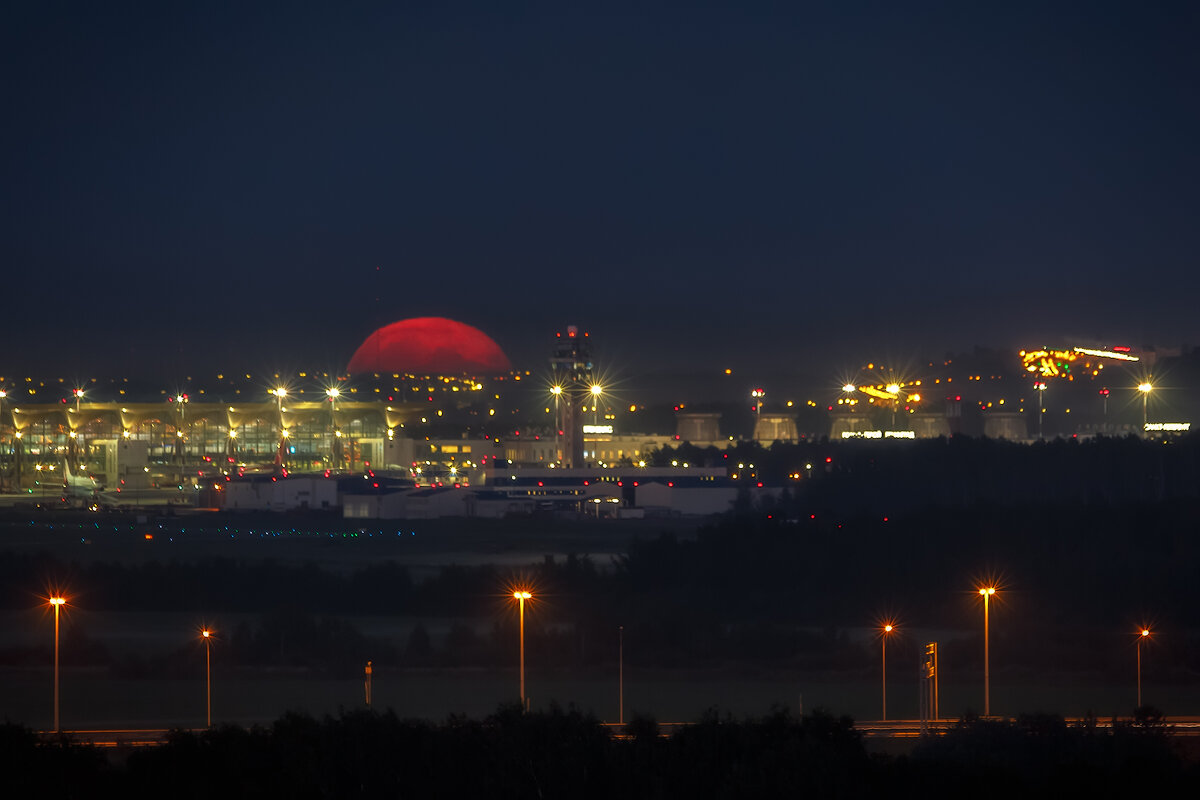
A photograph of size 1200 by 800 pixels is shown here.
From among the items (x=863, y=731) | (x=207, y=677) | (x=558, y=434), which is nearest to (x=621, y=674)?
(x=863, y=731)

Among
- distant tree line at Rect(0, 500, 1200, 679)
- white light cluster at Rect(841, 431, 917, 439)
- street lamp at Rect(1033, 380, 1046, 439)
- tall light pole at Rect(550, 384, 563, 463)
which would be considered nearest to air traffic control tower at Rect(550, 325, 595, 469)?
tall light pole at Rect(550, 384, 563, 463)

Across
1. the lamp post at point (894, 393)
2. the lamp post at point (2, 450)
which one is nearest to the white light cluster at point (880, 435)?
the lamp post at point (894, 393)

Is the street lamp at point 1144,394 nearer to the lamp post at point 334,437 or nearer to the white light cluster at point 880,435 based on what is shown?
the white light cluster at point 880,435

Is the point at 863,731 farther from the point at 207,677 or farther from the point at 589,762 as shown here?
the point at 207,677

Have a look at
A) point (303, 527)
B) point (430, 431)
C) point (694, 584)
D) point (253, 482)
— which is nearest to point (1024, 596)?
point (694, 584)

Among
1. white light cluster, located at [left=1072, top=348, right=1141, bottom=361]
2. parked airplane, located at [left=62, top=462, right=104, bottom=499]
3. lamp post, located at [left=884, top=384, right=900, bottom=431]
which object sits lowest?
parked airplane, located at [left=62, top=462, right=104, bottom=499]

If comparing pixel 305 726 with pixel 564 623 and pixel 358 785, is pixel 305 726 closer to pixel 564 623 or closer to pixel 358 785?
pixel 358 785

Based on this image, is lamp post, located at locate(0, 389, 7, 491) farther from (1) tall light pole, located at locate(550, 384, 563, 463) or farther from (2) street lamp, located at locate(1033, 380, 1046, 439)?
(2) street lamp, located at locate(1033, 380, 1046, 439)

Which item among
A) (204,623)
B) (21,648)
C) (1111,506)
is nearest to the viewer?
(21,648)
